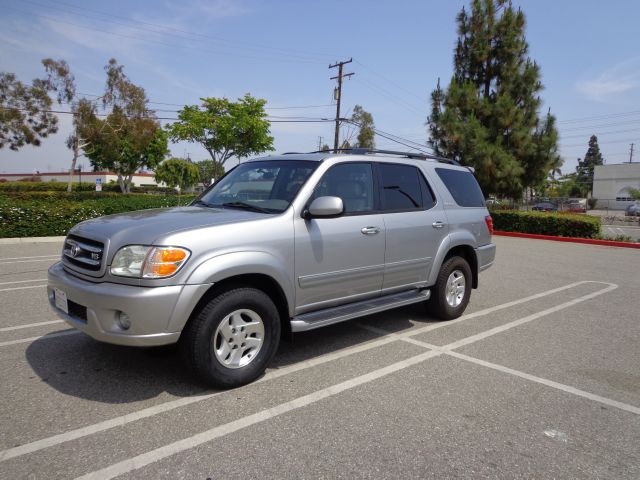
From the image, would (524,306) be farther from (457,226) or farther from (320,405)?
(320,405)

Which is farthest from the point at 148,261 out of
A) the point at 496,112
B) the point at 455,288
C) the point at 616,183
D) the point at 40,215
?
the point at 616,183

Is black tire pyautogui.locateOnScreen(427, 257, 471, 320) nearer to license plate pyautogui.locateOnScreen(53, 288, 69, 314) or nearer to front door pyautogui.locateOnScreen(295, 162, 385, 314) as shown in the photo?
front door pyautogui.locateOnScreen(295, 162, 385, 314)

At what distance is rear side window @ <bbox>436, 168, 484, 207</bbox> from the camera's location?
577cm

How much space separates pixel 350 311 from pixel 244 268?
122 centimetres

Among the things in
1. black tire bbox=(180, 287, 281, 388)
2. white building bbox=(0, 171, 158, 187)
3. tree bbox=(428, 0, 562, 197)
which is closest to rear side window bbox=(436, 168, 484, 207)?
black tire bbox=(180, 287, 281, 388)

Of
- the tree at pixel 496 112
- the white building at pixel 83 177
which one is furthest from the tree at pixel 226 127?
the white building at pixel 83 177

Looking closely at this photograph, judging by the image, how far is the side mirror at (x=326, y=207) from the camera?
3.87 meters

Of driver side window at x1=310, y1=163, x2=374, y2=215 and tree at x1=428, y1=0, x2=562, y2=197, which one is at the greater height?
tree at x1=428, y1=0, x2=562, y2=197

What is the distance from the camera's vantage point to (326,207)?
12.7 ft

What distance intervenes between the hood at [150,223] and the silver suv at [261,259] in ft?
0.04

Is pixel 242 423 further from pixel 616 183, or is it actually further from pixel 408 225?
pixel 616 183

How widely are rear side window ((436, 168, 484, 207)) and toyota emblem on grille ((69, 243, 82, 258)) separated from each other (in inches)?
157

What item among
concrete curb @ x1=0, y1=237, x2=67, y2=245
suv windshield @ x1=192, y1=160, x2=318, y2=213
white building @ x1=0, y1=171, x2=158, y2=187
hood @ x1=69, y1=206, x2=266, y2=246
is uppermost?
white building @ x1=0, y1=171, x2=158, y2=187

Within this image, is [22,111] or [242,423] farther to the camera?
[22,111]
